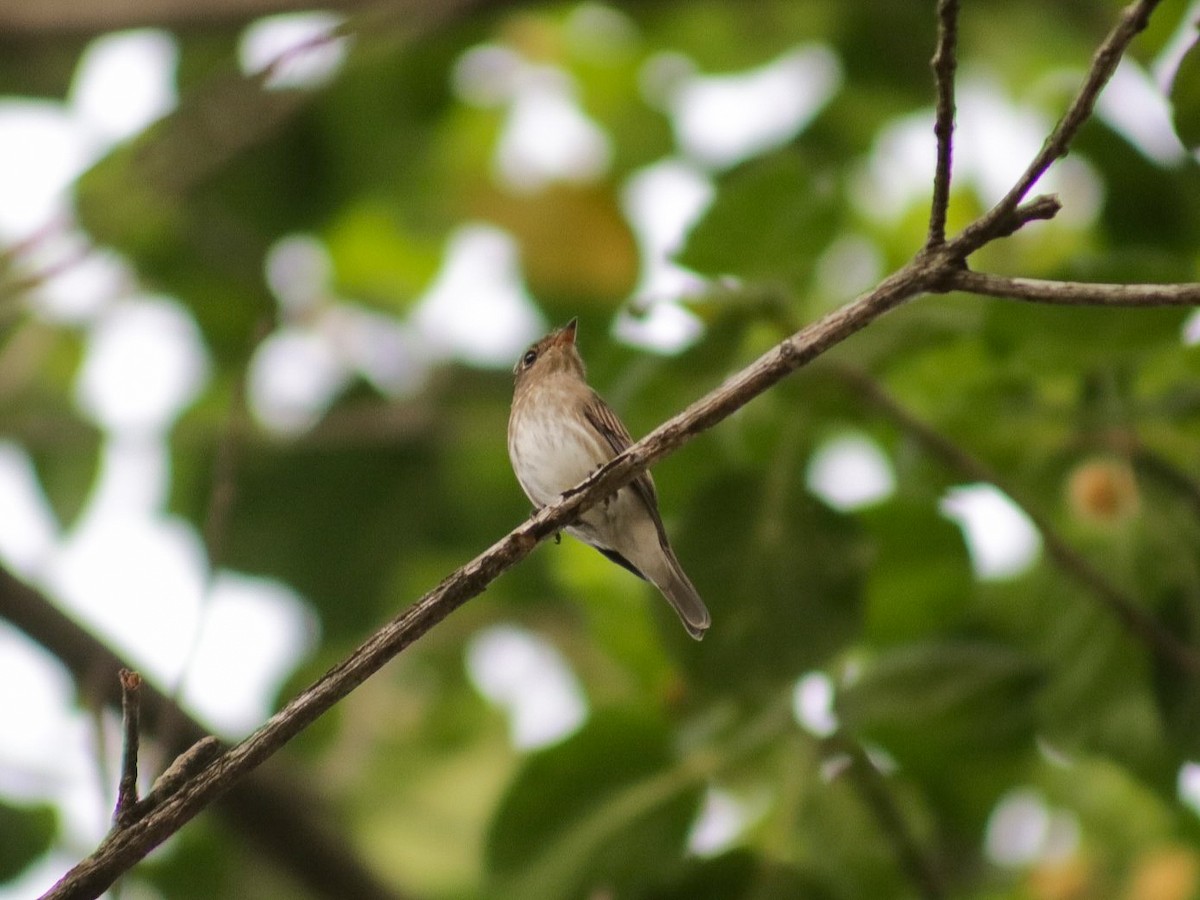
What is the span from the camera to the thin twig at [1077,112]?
1965mm

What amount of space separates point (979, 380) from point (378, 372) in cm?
340

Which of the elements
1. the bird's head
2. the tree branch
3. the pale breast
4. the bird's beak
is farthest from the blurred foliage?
the bird's beak

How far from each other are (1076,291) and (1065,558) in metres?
1.69

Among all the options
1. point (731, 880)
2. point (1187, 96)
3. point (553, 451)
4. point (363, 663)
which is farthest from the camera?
point (553, 451)

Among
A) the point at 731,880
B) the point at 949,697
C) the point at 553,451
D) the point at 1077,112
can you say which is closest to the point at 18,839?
the point at 553,451

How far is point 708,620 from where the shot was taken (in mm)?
3773

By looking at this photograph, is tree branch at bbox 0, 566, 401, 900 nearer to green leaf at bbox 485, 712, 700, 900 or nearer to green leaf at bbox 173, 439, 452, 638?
green leaf at bbox 485, 712, 700, 900

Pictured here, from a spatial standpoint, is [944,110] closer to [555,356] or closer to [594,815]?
[594,815]

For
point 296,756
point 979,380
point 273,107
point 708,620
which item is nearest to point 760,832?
point 708,620

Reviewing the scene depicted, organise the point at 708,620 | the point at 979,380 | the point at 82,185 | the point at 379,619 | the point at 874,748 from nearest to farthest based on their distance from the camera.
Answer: the point at 708,620 < the point at 979,380 < the point at 874,748 < the point at 82,185 < the point at 379,619

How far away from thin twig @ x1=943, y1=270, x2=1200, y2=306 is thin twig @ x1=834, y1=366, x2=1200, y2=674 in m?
1.53

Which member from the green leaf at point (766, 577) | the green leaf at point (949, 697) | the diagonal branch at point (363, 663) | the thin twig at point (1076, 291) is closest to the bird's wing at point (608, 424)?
the green leaf at point (766, 577)

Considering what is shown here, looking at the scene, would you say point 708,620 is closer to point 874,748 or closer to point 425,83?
point 874,748

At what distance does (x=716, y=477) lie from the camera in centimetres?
382
